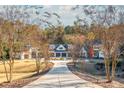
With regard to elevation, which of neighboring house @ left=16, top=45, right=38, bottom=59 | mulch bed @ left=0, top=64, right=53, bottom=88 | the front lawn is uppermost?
neighboring house @ left=16, top=45, right=38, bottom=59

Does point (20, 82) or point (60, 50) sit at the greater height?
point (60, 50)

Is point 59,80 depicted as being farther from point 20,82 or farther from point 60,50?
point 20,82

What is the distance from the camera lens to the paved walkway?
17766 mm

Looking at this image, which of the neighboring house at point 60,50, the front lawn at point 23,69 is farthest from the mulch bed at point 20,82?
the neighboring house at point 60,50

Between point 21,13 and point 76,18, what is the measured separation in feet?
2.72

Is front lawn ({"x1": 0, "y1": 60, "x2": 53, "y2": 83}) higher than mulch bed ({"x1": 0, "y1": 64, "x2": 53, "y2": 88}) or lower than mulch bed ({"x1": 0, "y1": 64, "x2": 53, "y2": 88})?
higher

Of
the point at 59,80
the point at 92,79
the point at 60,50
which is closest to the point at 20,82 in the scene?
the point at 59,80

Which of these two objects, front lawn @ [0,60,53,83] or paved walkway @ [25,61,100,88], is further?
front lawn @ [0,60,53,83]

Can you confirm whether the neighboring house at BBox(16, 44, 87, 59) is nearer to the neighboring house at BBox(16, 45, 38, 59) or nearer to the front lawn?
the neighboring house at BBox(16, 45, 38, 59)

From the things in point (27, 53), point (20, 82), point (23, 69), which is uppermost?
point (27, 53)

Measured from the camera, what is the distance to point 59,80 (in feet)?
58.5

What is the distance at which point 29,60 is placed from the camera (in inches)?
706

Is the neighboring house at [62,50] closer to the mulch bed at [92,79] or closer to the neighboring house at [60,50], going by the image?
the neighboring house at [60,50]

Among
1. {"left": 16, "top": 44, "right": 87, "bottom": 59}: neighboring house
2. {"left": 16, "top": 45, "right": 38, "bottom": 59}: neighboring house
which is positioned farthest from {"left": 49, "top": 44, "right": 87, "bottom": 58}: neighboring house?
{"left": 16, "top": 45, "right": 38, "bottom": 59}: neighboring house
